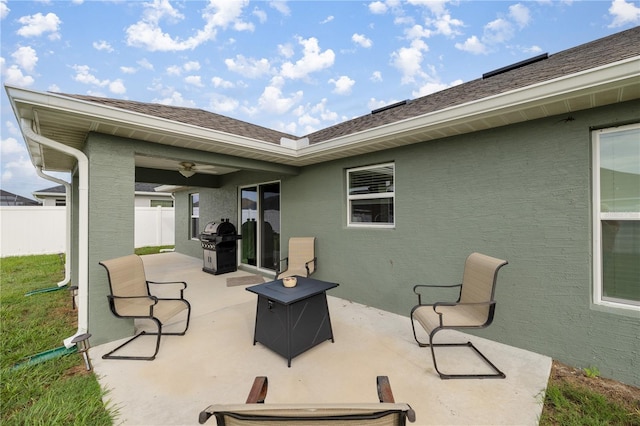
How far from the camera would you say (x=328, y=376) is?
253 centimetres

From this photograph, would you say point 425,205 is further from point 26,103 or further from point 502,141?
point 26,103

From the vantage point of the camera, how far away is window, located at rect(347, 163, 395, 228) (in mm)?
4453

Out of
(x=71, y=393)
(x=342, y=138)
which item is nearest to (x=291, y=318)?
→ (x=71, y=393)

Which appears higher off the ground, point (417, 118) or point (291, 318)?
point (417, 118)

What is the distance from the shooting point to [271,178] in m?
6.51

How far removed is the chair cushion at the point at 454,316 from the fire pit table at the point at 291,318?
1.15 m

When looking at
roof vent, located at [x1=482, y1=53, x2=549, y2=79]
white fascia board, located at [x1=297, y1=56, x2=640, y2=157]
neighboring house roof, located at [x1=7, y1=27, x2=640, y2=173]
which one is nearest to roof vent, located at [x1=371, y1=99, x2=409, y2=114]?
neighboring house roof, located at [x1=7, y1=27, x2=640, y2=173]

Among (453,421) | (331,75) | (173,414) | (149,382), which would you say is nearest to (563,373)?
(453,421)

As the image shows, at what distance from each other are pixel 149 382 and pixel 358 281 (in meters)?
3.33

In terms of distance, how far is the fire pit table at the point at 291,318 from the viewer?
279 cm

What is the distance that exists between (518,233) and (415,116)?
2026 mm

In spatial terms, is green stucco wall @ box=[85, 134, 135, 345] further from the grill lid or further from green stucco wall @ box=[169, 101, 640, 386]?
green stucco wall @ box=[169, 101, 640, 386]

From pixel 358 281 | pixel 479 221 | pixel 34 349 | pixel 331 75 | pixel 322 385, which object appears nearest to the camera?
pixel 322 385

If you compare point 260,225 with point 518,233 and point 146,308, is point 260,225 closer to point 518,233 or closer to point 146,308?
point 146,308
